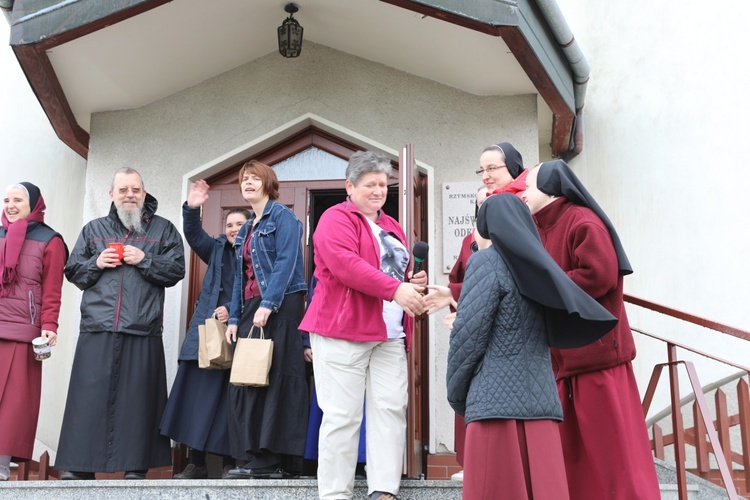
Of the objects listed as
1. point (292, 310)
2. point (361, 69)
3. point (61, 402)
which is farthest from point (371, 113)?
point (61, 402)

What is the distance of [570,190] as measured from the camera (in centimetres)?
409

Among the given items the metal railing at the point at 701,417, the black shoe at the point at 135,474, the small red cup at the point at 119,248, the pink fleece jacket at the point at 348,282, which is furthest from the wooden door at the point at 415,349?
the small red cup at the point at 119,248

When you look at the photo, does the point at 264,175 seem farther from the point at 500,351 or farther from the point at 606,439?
the point at 606,439

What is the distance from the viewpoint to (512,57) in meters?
6.59

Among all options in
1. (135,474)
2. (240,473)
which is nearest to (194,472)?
(135,474)

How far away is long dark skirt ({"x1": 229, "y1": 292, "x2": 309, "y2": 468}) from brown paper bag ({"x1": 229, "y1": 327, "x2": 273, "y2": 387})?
19 cm

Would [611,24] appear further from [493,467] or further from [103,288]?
[493,467]

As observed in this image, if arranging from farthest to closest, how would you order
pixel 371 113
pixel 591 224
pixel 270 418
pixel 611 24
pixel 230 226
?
pixel 611 24 → pixel 371 113 → pixel 230 226 → pixel 270 418 → pixel 591 224

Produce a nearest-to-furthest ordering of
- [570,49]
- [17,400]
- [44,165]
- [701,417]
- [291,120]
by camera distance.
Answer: [701,417] < [17,400] < [570,49] < [291,120] < [44,165]

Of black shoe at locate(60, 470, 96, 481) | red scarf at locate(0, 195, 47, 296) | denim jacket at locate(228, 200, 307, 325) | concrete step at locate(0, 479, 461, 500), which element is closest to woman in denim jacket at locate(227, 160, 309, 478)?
denim jacket at locate(228, 200, 307, 325)

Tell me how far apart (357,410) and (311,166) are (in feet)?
10.7

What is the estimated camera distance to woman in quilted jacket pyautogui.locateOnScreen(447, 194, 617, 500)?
3.35m

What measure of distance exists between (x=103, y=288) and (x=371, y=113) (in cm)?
263

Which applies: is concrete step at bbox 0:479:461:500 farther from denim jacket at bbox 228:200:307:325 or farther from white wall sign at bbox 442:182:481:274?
white wall sign at bbox 442:182:481:274
